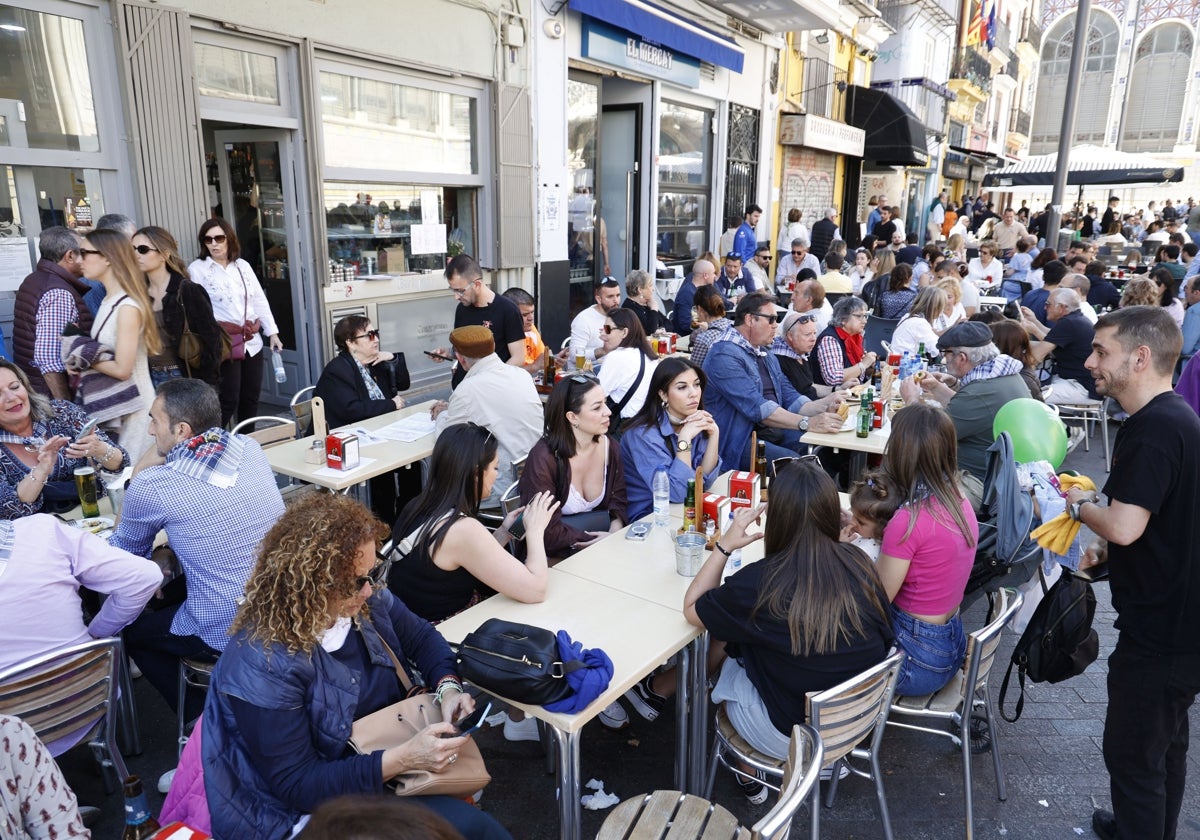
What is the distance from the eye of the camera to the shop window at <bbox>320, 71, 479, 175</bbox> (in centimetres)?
734

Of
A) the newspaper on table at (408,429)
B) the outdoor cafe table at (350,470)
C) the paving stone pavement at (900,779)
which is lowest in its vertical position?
the paving stone pavement at (900,779)

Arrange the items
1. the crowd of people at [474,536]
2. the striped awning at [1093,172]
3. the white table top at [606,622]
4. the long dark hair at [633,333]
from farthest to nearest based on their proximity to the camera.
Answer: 1. the striped awning at [1093,172]
2. the long dark hair at [633,333]
3. the white table top at [606,622]
4. the crowd of people at [474,536]

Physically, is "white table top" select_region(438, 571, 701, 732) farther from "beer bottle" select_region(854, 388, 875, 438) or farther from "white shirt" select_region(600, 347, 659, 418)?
"beer bottle" select_region(854, 388, 875, 438)

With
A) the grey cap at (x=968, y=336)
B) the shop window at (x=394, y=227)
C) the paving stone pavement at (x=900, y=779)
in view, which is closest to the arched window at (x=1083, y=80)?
the shop window at (x=394, y=227)

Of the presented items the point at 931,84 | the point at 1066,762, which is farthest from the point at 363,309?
the point at 931,84

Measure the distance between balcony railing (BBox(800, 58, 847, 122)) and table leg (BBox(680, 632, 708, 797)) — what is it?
50.8 ft

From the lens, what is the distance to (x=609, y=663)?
2484 mm

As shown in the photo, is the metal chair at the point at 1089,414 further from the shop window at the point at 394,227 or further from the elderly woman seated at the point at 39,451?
the elderly woman seated at the point at 39,451

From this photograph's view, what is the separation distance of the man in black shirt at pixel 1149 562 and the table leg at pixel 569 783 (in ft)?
5.68

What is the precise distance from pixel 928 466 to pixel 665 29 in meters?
9.48

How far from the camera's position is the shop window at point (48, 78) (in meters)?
5.16

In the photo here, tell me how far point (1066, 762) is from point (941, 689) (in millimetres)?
891

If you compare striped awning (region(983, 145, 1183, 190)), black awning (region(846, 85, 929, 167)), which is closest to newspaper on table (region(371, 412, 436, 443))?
black awning (region(846, 85, 929, 167))

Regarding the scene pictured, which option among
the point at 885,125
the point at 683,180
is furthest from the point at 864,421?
the point at 885,125
